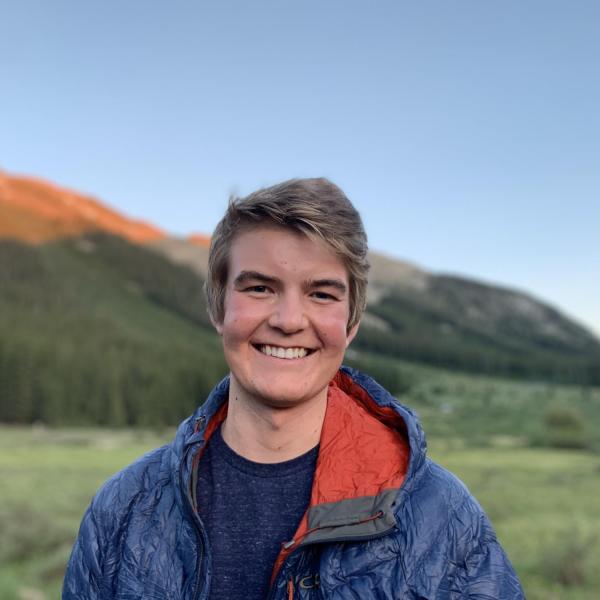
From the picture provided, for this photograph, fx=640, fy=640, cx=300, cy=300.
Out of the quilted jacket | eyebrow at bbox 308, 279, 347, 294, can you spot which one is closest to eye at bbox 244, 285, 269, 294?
eyebrow at bbox 308, 279, 347, 294

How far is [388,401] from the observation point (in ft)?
10.1

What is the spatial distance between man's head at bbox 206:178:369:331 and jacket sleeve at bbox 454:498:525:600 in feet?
3.67

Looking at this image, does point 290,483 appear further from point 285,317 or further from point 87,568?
point 87,568

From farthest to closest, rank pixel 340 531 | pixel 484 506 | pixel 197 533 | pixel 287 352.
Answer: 1. pixel 484 506
2. pixel 287 352
3. pixel 197 533
4. pixel 340 531

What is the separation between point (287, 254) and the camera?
291 cm

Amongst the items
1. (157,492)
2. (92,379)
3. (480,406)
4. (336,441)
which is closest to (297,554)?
(336,441)

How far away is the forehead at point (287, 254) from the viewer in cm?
290

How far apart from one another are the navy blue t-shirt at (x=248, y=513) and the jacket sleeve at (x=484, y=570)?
0.73 metres

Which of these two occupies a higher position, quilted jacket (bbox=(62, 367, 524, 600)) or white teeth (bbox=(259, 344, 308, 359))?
white teeth (bbox=(259, 344, 308, 359))

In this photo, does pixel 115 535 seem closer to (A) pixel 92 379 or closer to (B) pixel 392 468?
(B) pixel 392 468

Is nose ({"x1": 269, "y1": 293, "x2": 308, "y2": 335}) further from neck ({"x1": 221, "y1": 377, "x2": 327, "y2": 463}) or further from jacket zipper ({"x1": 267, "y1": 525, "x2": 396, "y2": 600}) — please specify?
jacket zipper ({"x1": 267, "y1": 525, "x2": 396, "y2": 600})

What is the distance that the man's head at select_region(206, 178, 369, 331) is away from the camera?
2881 millimetres

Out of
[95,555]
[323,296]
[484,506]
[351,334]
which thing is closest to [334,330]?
[323,296]

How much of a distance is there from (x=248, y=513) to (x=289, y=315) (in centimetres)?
93
